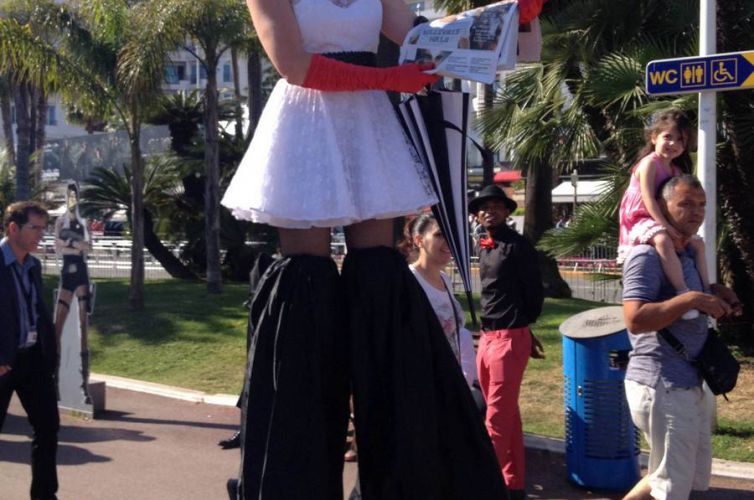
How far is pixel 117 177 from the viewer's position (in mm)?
21281

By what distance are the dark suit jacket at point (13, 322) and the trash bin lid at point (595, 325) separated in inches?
126

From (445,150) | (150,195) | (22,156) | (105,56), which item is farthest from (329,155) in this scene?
(22,156)

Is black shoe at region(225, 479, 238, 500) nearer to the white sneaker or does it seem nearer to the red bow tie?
the white sneaker

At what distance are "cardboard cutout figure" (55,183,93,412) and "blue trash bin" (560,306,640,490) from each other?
427 cm

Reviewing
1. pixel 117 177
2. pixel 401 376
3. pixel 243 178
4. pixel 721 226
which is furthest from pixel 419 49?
pixel 117 177

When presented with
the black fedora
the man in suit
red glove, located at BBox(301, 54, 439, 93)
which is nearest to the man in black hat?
the black fedora

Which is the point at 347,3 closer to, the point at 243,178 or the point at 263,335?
the point at 243,178

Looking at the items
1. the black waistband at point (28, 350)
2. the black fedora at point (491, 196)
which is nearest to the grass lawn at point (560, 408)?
the black fedora at point (491, 196)

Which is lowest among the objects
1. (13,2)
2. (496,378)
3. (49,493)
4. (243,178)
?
(49,493)

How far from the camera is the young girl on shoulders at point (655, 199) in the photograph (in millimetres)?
4453

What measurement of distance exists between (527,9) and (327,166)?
23.8 inches

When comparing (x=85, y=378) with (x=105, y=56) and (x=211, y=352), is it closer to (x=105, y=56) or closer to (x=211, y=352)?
(x=211, y=352)

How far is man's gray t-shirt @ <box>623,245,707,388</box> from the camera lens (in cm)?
442

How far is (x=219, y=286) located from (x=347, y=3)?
50.9 feet
